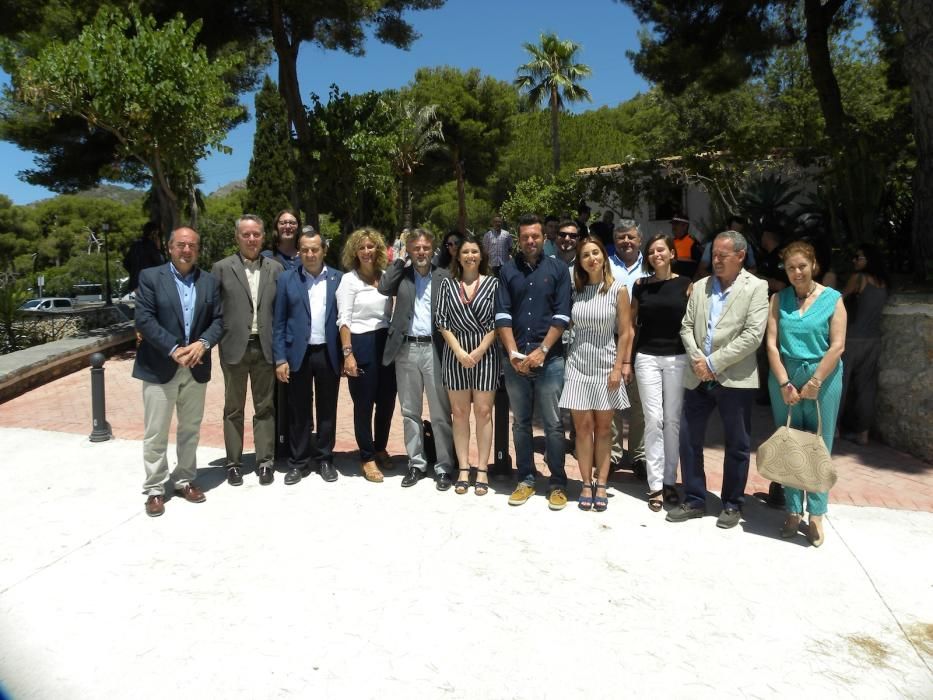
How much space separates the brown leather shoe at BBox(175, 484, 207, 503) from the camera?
480 centimetres

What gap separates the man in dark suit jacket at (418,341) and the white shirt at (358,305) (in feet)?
0.37

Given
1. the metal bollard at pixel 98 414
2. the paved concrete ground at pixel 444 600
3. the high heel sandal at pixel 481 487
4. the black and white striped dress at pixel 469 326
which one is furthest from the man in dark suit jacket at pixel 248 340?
the metal bollard at pixel 98 414

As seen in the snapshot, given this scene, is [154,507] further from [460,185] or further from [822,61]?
[460,185]

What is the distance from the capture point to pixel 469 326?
4.70 metres

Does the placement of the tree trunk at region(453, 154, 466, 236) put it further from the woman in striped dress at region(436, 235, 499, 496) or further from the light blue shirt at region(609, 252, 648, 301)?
the woman in striped dress at region(436, 235, 499, 496)

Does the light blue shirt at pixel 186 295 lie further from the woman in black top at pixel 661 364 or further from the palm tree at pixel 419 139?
the palm tree at pixel 419 139

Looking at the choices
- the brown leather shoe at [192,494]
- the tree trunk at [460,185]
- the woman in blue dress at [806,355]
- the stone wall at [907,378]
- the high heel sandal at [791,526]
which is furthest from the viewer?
the tree trunk at [460,185]

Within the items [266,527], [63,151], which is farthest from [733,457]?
[63,151]

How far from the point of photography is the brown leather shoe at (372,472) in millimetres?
5172

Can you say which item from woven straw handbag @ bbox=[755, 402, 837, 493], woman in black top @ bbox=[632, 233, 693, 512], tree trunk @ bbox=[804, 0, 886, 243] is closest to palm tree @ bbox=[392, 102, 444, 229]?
tree trunk @ bbox=[804, 0, 886, 243]

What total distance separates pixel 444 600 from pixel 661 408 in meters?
2.03

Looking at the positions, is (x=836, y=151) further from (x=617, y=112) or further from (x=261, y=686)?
(x=617, y=112)

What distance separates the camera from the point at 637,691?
109 inches

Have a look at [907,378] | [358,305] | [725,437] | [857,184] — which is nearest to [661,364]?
[725,437]
